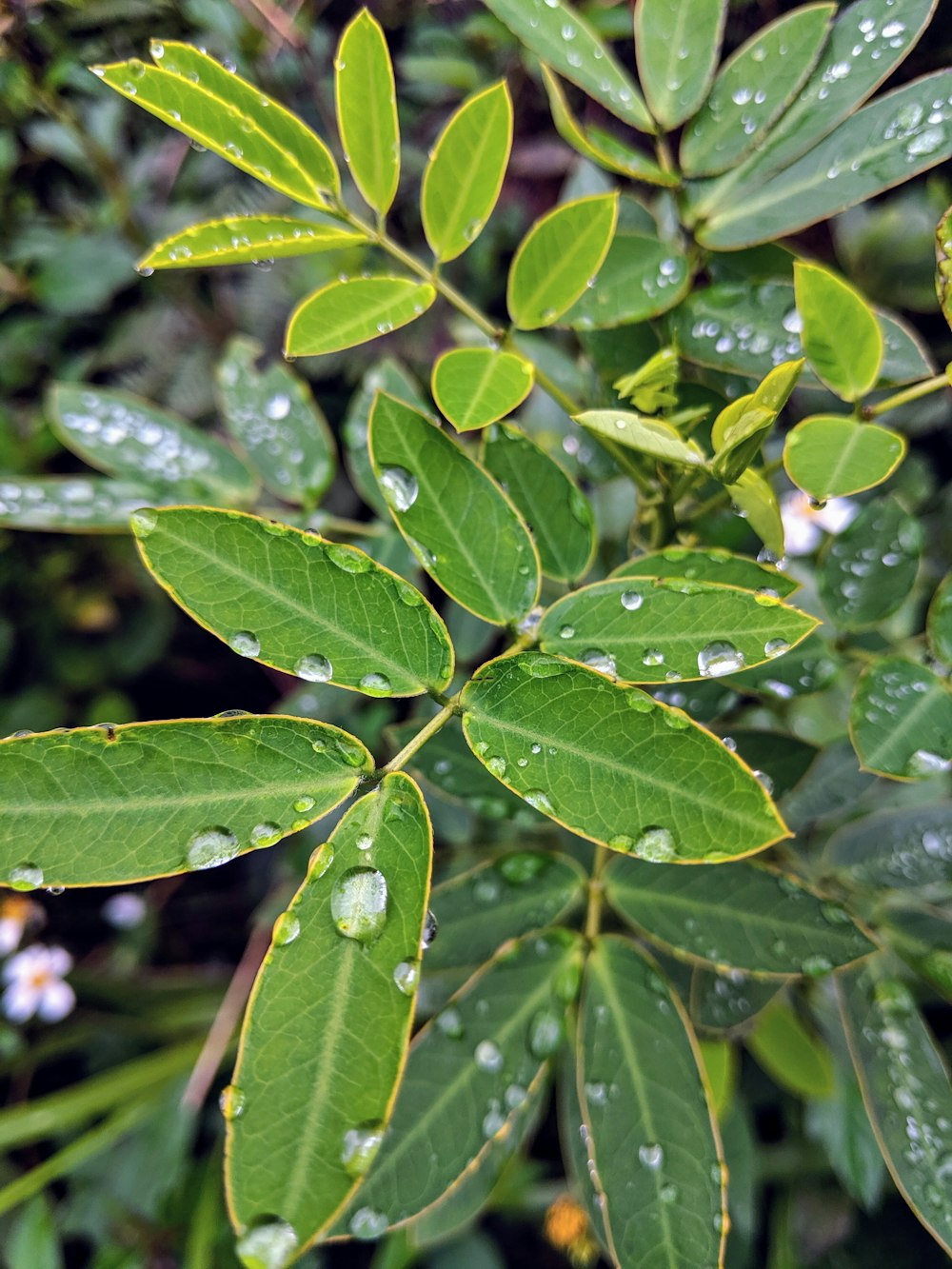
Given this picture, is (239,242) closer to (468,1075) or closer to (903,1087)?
(468,1075)

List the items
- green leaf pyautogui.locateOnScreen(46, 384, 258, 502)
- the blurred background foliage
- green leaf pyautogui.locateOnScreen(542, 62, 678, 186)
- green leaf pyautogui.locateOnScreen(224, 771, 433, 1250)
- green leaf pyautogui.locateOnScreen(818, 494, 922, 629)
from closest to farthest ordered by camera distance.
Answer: green leaf pyautogui.locateOnScreen(224, 771, 433, 1250) < green leaf pyautogui.locateOnScreen(542, 62, 678, 186) < green leaf pyautogui.locateOnScreen(818, 494, 922, 629) < green leaf pyautogui.locateOnScreen(46, 384, 258, 502) < the blurred background foliage

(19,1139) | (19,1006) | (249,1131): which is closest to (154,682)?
(19,1006)

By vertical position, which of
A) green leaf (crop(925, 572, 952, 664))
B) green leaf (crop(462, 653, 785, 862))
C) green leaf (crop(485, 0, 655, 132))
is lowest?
green leaf (crop(462, 653, 785, 862))

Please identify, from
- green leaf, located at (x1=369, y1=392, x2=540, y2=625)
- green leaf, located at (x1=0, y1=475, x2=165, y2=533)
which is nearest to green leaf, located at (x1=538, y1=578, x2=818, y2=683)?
green leaf, located at (x1=369, y1=392, x2=540, y2=625)

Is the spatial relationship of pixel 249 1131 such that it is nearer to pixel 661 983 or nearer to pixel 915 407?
pixel 661 983

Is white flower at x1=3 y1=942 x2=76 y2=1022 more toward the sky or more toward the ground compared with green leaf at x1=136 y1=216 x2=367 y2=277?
more toward the ground

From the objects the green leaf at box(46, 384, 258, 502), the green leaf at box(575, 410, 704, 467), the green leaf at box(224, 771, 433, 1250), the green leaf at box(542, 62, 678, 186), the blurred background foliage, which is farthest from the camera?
the blurred background foliage

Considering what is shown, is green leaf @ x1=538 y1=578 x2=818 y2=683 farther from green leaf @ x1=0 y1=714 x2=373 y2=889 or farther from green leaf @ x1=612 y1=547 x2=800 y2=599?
green leaf @ x1=0 y1=714 x2=373 y2=889

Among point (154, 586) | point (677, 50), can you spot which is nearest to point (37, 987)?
point (154, 586)
